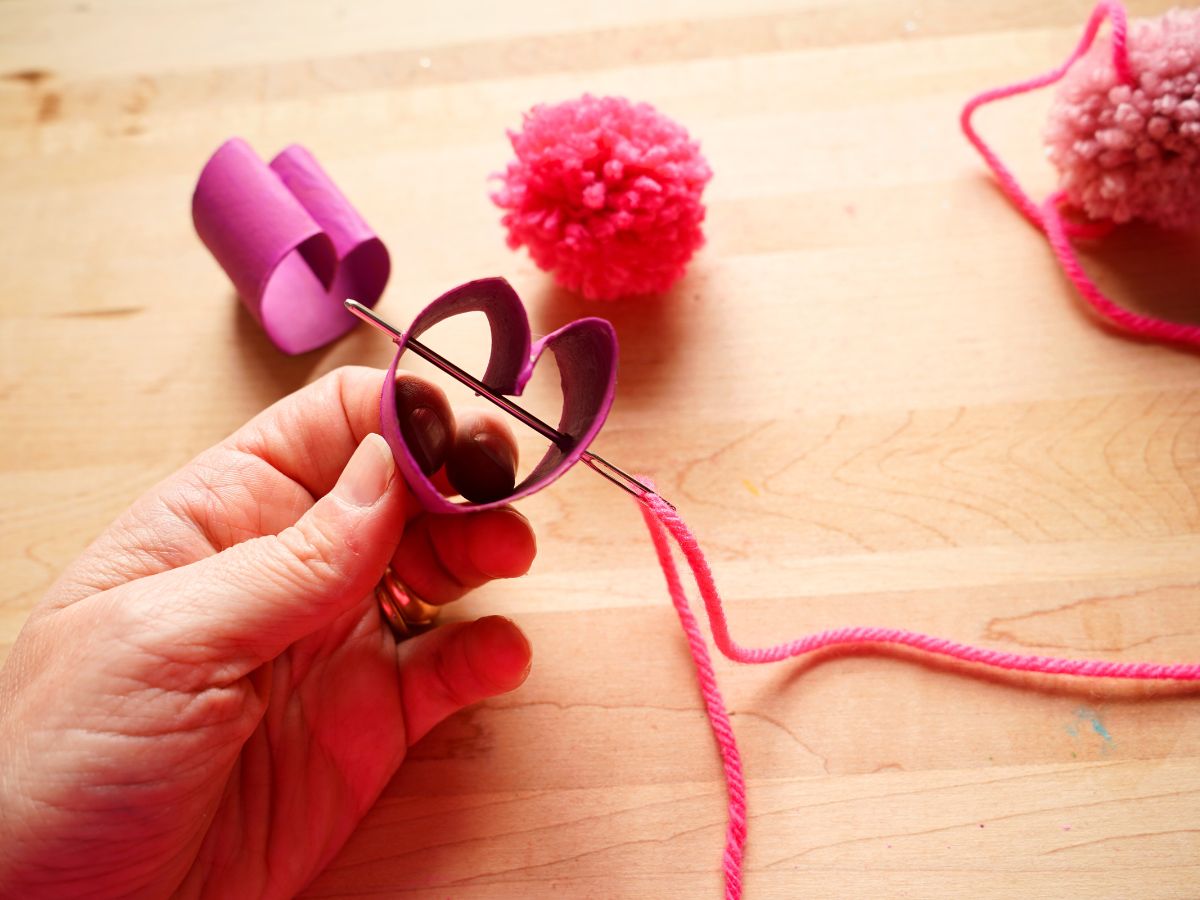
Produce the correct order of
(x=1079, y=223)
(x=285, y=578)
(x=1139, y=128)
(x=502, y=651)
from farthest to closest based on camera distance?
(x=1079, y=223) < (x=1139, y=128) < (x=502, y=651) < (x=285, y=578)

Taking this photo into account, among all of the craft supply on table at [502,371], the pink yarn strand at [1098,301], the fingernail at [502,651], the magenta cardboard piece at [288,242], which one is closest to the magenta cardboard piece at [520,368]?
the craft supply on table at [502,371]

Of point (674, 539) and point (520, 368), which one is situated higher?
point (520, 368)

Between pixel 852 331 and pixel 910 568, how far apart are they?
25 cm

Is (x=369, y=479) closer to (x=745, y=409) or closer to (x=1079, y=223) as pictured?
(x=745, y=409)

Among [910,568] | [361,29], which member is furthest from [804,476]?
[361,29]

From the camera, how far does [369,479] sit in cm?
65

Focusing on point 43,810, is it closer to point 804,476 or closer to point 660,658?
point 660,658

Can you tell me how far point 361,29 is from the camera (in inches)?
44.7

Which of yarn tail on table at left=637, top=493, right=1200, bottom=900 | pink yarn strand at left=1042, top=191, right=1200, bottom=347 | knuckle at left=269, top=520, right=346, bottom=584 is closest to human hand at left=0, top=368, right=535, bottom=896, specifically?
knuckle at left=269, top=520, right=346, bottom=584

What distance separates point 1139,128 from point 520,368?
2.16 feet

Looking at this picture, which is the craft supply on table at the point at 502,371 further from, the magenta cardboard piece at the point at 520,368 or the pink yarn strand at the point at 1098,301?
the pink yarn strand at the point at 1098,301

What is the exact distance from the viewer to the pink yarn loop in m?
0.89

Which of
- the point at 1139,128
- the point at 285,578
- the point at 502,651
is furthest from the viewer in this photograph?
the point at 1139,128

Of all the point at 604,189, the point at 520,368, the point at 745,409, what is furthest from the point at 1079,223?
the point at 520,368
